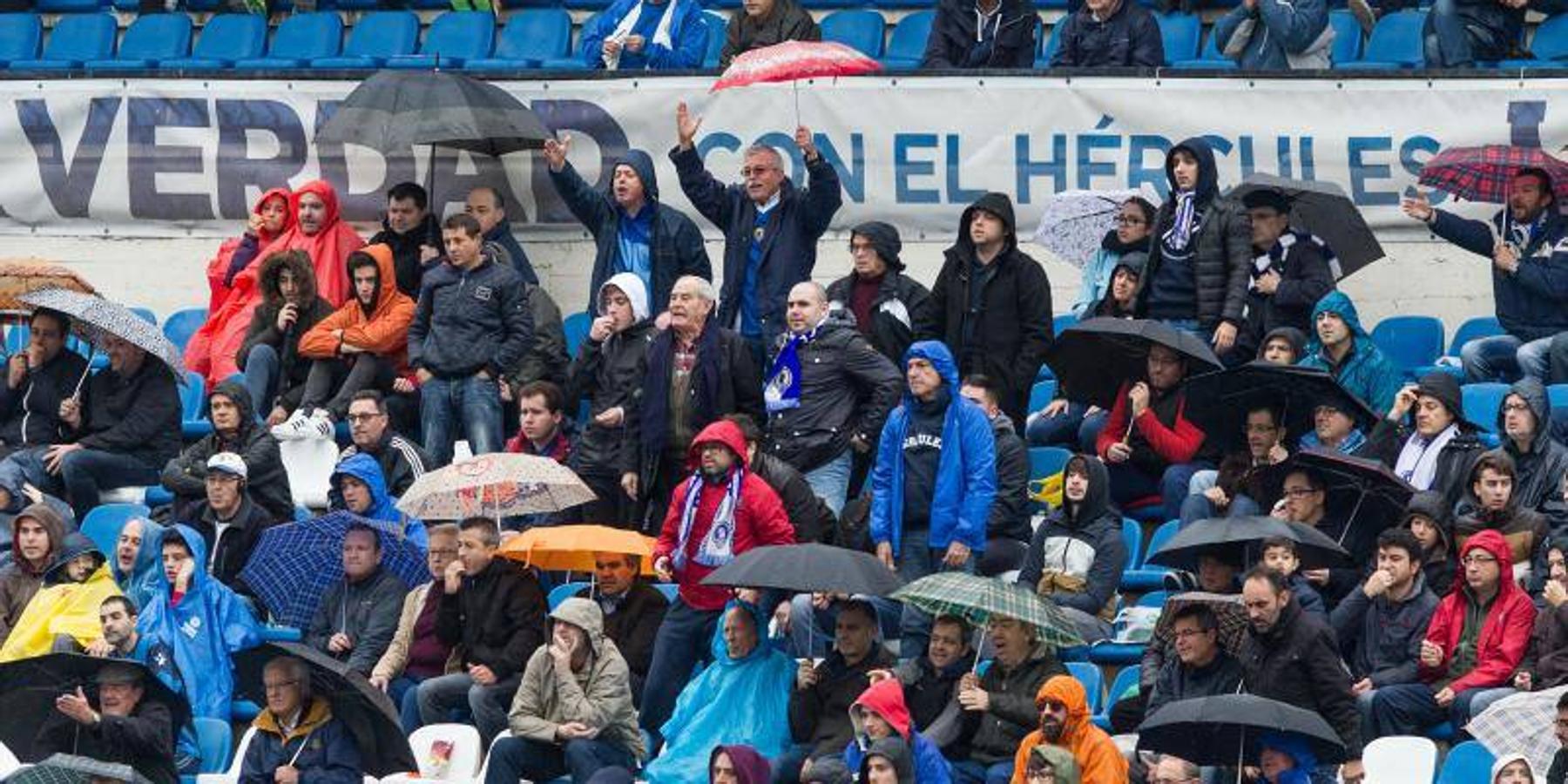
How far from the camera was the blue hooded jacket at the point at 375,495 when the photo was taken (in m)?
17.5

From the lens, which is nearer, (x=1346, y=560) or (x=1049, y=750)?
(x=1049, y=750)

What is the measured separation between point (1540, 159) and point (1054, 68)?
9.04 ft

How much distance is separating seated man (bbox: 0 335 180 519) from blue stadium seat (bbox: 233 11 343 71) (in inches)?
164

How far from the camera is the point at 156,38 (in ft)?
76.3

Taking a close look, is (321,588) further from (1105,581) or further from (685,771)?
(1105,581)

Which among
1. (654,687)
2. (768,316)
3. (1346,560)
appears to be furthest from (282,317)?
(1346,560)

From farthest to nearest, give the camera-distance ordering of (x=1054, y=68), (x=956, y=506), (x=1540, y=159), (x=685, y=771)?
(x=1054, y=68) < (x=1540, y=159) < (x=956, y=506) < (x=685, y=771)

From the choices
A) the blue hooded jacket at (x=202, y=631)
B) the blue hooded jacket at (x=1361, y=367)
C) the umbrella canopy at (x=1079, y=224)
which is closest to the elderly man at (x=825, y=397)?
the blue hooded jacket at (x=1361, y=367)

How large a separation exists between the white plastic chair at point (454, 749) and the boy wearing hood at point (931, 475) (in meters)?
1.93

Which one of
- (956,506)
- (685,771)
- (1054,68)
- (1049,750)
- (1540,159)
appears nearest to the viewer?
(1049,750)

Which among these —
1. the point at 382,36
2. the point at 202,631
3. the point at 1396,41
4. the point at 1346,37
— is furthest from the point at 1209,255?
the point at 382,36

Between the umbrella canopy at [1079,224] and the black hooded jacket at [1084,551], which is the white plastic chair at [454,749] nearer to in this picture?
the black hooded jacket at [1084,551]

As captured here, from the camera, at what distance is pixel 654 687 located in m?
16.1

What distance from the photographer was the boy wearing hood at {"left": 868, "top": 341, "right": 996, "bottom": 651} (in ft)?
54.2
